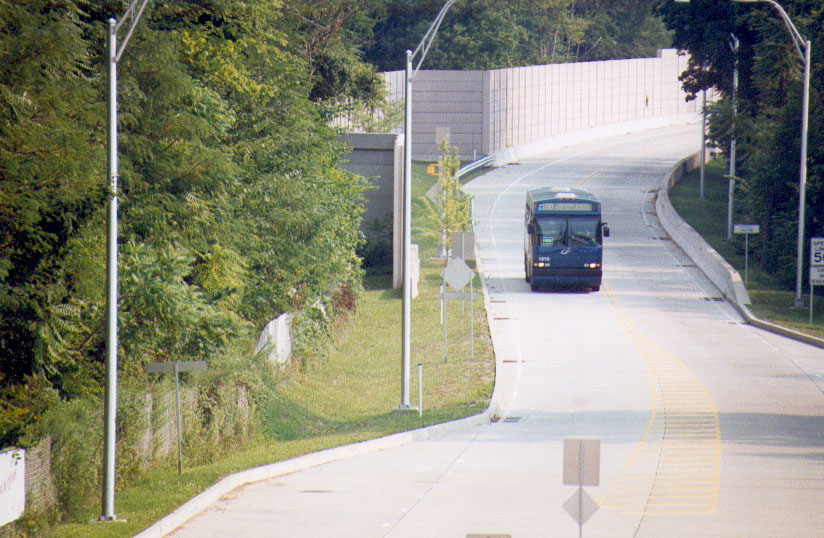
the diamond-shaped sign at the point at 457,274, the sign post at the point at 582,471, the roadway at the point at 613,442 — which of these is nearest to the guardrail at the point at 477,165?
the roadway at the point at 613,442

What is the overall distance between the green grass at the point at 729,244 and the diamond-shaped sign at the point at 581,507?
24.9m

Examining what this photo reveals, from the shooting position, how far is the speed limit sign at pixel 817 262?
3500 cm

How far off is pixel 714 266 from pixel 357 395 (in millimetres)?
20394

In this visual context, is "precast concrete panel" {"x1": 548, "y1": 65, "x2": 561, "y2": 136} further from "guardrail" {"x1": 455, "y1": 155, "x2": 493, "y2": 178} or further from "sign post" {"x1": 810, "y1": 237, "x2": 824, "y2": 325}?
"sign post" {"x1": 810, "y1": 237, "x2": 824, "y2": 325}

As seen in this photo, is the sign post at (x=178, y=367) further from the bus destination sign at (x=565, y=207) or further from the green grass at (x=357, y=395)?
the bus destination sign at (x=565, y=207)

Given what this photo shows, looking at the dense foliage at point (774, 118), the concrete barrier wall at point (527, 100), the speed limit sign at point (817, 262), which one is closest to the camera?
the speed limit sign at point (817, 262)

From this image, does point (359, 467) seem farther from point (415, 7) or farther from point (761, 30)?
point (415, 7)

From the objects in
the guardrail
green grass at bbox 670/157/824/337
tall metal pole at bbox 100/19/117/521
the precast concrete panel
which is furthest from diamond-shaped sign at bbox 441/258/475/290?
the precast concrete panel

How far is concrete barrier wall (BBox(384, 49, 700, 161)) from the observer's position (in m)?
77.9

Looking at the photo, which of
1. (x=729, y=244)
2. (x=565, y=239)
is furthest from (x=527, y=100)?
(x=565, y=239)

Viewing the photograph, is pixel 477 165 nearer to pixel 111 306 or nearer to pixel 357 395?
pixel 357 395

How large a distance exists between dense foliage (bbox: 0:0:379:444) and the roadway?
13.4ft

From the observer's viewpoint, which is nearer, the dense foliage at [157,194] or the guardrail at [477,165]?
the dense foliage at [157,194]

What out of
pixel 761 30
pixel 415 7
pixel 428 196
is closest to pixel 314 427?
pixel 761 30
